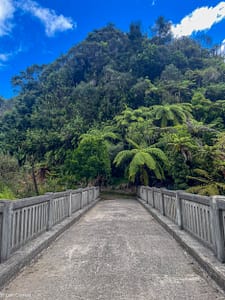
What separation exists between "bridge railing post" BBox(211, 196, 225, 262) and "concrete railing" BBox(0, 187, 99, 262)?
268cm

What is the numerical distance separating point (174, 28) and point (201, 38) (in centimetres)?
1081

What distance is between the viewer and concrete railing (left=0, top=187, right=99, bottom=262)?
9.12ft

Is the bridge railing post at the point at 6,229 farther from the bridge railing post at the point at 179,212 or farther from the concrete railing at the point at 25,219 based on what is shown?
the bridge railing post at the point at 179,212

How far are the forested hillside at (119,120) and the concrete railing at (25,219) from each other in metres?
2.54

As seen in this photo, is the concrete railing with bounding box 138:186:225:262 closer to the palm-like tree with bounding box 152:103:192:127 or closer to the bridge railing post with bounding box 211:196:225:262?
the bridge railing post with bounding box 211:196:225:262

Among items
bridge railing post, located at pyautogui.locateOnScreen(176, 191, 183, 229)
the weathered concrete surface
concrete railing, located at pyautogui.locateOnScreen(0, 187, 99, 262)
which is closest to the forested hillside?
concrete railing, located at pyautogui.locateOnScreen(0, 187, 99, 262)

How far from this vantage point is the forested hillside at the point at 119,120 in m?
11.9

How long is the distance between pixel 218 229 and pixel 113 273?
1.46 m

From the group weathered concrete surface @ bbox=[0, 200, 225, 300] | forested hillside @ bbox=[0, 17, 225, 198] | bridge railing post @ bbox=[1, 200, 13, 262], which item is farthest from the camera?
forested hillside @ bbox=[0, 17, 225, 198]

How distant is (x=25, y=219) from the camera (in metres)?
3.46

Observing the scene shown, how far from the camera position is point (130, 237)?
15.4ft

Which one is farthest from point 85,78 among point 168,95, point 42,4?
point 168,95

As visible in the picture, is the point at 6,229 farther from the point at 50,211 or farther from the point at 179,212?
the point at 179,212

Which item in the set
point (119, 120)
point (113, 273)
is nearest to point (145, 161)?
point (119, 120)
